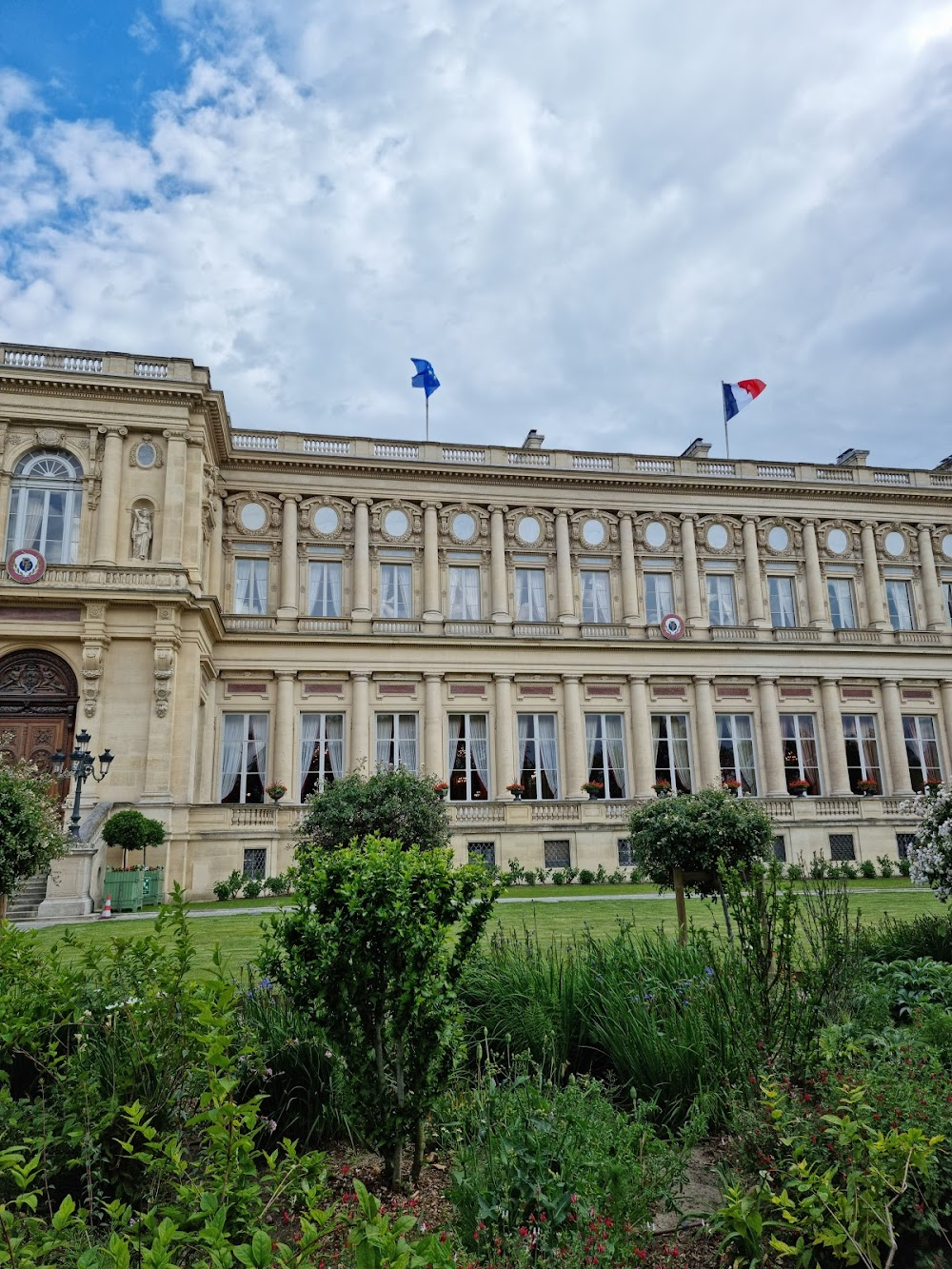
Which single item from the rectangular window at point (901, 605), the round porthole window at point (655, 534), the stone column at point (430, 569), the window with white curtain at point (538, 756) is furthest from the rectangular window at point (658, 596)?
the rectangular window at point (901, 605)

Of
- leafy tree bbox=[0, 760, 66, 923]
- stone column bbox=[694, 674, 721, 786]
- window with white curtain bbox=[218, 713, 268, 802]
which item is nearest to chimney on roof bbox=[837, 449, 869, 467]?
stone column bbox=[694, 674, 721, 786]

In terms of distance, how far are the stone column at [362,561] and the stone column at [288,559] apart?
2131mm

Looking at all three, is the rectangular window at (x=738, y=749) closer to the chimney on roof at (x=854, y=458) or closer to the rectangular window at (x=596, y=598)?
the rectangular window at (x=596, y=598)

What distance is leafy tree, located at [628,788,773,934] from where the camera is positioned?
12016 mm

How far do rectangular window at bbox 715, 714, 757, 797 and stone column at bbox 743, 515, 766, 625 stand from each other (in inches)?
157

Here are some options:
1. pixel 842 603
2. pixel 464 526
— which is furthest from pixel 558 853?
pixel 842 603

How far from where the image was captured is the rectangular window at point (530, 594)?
111ft

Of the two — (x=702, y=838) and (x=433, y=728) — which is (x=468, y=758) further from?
(x=702, y=838)

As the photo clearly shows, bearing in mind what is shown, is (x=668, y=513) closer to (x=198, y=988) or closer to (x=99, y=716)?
(x=99, y=716)

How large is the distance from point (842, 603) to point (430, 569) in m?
17.1

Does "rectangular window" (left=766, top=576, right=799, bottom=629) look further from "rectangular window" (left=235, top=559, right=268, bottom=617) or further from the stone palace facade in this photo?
"rectangular window" (left=235, top=559, right=268, bottom=617)

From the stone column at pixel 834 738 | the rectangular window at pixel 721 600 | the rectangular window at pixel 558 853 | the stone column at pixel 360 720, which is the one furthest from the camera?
the rectangular window at pixel 721 600

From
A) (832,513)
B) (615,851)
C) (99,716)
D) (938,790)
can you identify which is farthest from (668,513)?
(938,790)

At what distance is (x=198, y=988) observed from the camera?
195 inches
